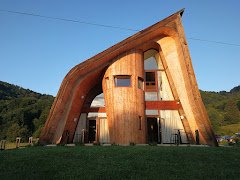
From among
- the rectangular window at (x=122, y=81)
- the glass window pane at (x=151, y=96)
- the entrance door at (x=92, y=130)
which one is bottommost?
the entrance door at (x=92, y=130)

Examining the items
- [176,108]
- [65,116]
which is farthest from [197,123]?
[65,116]

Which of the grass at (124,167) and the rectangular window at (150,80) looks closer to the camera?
the grass at (124,167)

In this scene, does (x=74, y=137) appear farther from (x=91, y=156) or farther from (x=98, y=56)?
(x=91, y=156)

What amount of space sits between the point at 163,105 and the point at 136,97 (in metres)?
3.12

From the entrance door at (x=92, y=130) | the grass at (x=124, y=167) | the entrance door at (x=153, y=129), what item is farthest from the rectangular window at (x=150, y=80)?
the grass at (x=124, y=167)

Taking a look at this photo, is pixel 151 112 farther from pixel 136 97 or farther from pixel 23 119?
pixel 23 119

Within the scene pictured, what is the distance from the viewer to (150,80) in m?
20.7

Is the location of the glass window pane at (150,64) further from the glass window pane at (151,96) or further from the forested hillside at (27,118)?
the forested hillside at (27,118)

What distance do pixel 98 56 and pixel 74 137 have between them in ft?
25.0

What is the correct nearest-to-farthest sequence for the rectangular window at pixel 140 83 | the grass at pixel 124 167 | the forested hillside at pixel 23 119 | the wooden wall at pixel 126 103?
1. the grass at pixel 124 167
2. the wooden wall at pixel 126 103
3. the rectangular window at pixel 140 83
4. the forested hillside at pixel 23 119

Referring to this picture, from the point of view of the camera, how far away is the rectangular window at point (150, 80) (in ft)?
66.6

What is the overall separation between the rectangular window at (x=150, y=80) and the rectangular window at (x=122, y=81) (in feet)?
9.57

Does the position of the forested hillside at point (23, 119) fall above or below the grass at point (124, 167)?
above

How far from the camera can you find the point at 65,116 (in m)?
18.1
